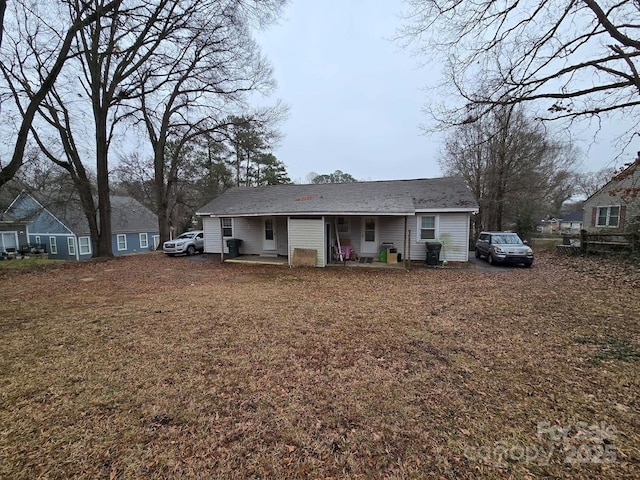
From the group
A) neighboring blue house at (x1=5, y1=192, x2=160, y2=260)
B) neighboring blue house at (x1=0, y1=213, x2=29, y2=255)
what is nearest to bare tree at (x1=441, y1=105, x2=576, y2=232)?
neighboring blue house at (x1=5, y1=192, x2=160, y2=260)

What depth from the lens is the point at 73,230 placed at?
23.2 metres

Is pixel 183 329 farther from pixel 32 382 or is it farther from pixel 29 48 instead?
pixel 29 48

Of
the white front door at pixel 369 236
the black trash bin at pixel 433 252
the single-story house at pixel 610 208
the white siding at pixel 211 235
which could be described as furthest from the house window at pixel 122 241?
the single-story house at pixel 610 208

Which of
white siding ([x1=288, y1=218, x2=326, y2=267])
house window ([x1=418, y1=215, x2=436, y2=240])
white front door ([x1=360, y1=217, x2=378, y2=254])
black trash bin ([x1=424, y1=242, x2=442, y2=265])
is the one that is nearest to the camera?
white siding ([x1=288, y1=218, x2=326, y2=267])

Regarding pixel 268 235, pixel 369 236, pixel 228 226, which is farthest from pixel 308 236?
pixel 228 226

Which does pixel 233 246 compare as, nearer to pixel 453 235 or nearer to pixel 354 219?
pixel 354 219

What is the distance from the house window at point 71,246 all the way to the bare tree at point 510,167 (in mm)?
30653

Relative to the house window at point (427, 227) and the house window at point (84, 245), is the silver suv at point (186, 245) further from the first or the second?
the house window at point (84, 245)

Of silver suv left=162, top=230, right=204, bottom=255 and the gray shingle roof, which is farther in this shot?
silver suv left=162, top=230, right=204, bottom=255

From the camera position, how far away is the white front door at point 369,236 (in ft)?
44.2

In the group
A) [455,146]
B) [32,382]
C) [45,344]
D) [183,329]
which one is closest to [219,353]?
[183,329]

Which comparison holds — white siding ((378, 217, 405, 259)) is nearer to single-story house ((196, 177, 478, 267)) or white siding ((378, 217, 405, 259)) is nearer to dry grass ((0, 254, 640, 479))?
single-story house ((196, 177, 478, 267))

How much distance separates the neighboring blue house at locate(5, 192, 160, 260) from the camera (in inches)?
915

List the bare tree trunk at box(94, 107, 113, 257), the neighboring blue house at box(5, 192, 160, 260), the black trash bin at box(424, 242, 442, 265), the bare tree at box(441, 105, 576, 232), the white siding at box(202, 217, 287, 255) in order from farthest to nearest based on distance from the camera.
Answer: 1. the neighboring blue house at box(5, 192, 160, 260)
2. the bare tree at box(441, 105, 576, 232)
3. the white siding at box(202, 217, 287, 255)
4. the bare tree trunk at box(94, 107, 113, 257)
5. the black trash bin at box(424, 242, 442, 265)
